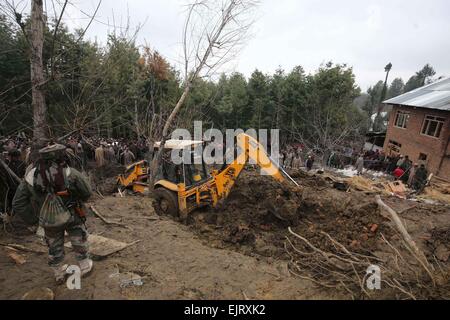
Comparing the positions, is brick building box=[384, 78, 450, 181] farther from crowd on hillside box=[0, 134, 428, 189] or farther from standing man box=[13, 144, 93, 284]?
standing man box=[13, 144, 93, 284]

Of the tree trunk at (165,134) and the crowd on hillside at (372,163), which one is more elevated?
the tree trunk at (165,134)

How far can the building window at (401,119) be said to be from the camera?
18297 millimetres

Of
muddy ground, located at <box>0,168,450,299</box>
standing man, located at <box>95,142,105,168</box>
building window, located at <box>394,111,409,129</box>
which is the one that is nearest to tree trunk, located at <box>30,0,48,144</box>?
muddy ground, located at <box>0,168,450,299</box>

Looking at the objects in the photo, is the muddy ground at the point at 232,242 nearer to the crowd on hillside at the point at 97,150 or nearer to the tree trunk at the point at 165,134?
the tree trunk at the point at 165,134

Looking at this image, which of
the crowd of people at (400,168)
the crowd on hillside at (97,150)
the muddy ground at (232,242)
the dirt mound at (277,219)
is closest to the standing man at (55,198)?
the muddy ground at (232,242)

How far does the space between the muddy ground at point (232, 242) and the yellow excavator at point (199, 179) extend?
31 cm

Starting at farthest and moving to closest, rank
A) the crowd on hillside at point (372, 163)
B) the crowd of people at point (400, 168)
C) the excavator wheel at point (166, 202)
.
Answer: the crowd on hillside at point (372, 163) → the crowd of people at point (400, 168) → the excavator wheel at point (166, 202)

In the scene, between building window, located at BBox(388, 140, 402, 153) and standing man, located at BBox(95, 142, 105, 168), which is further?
building window, located at BBox(388, 140, 402, 153)

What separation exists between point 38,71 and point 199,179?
166 inches

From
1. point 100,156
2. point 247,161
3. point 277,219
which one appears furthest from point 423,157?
point 100,156

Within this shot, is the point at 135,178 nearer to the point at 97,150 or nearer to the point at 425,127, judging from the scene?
the point at 97,150

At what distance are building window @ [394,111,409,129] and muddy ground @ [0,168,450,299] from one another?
40.8 ft

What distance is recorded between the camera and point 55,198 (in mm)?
3332

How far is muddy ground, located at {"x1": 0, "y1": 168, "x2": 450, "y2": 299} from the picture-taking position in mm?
3607
